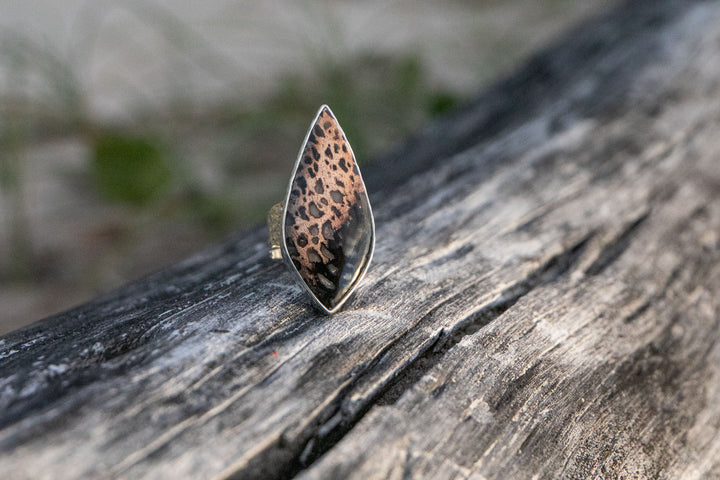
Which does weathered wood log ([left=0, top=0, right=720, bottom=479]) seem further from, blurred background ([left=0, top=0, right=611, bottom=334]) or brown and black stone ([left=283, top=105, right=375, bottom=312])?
blurred background ([left=0, top=0, right=611, bottom=334])

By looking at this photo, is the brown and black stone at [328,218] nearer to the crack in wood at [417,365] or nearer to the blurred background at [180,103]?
the crack in wood at [417,365]

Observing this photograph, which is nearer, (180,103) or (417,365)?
(417,365)

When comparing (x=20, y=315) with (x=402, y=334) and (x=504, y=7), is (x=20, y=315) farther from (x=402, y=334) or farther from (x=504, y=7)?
(x=504, y=7)

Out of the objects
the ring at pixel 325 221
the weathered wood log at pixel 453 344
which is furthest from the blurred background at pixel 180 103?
the ring at pixel 325 221

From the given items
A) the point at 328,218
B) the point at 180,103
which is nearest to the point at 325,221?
the point at 328,218

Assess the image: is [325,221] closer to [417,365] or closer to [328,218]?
[328,218]

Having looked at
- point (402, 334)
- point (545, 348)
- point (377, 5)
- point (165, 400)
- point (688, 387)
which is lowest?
point (688, 387)

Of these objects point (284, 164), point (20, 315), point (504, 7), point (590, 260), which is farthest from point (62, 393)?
point (504, 7)
